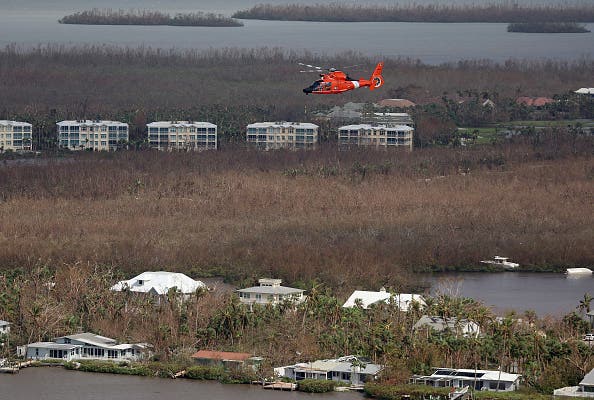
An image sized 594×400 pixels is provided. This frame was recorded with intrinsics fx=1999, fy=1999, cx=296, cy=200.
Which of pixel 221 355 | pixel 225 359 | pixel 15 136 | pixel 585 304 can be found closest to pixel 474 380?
pixel 225 359

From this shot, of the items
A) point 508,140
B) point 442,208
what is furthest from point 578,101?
point 442,208

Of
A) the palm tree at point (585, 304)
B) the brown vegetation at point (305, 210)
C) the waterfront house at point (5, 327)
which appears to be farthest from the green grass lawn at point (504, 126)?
the waterfront house at point (5, 327)

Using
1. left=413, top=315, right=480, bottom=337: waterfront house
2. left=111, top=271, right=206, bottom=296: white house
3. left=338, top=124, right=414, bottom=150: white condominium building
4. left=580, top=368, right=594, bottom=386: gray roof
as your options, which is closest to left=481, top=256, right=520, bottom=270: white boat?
left=111, top=271, right=206, bottom=296: white house

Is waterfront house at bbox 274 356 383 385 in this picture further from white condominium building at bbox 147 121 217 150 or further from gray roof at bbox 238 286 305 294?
white condominium building at bbox 147 121 217 150

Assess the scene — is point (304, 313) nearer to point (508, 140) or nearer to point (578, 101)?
point (508, 140)

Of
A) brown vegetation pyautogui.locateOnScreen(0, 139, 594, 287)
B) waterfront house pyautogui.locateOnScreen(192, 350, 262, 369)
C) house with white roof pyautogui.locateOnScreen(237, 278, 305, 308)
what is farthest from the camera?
brown vegetation pyautogui.locateOnScreen(0, 139, 594, 287)

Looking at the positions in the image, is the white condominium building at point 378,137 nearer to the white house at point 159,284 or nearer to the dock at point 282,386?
the white house at point 159,284

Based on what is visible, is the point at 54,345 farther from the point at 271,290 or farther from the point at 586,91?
the point at 586,91
